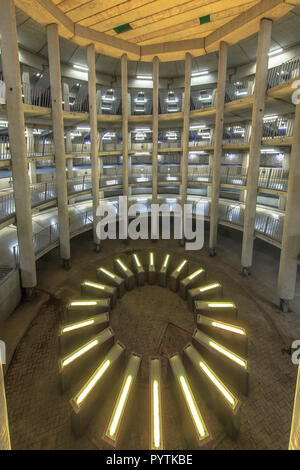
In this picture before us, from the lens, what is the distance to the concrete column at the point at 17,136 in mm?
8062

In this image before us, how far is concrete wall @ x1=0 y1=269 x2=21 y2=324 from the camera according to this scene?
8.65 m

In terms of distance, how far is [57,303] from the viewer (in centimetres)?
1016

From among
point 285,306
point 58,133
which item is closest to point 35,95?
point 58,133

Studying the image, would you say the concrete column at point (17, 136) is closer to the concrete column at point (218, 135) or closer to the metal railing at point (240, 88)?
the concrete column at point (218, 135)

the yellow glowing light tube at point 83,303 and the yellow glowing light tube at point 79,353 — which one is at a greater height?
the yellow glowing light tube at point 83,303

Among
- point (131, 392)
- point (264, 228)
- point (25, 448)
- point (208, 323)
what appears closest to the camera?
point (25, 448)

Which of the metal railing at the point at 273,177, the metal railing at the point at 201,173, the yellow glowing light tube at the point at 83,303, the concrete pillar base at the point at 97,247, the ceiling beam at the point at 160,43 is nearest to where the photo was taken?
the yellow glowing light tube at the point at 83,303

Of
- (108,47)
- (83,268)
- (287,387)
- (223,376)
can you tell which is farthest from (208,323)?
(108,47)

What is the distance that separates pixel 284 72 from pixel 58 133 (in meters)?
11.7

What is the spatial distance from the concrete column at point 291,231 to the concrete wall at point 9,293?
10122 mm

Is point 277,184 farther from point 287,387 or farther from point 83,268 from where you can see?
point 83,268

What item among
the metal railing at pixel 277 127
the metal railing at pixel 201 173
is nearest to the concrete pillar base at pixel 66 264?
the metal railing at pixel 201 173

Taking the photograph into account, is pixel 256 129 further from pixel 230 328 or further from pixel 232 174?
pixel 230 328

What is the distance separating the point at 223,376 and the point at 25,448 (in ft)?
→ 15.9
